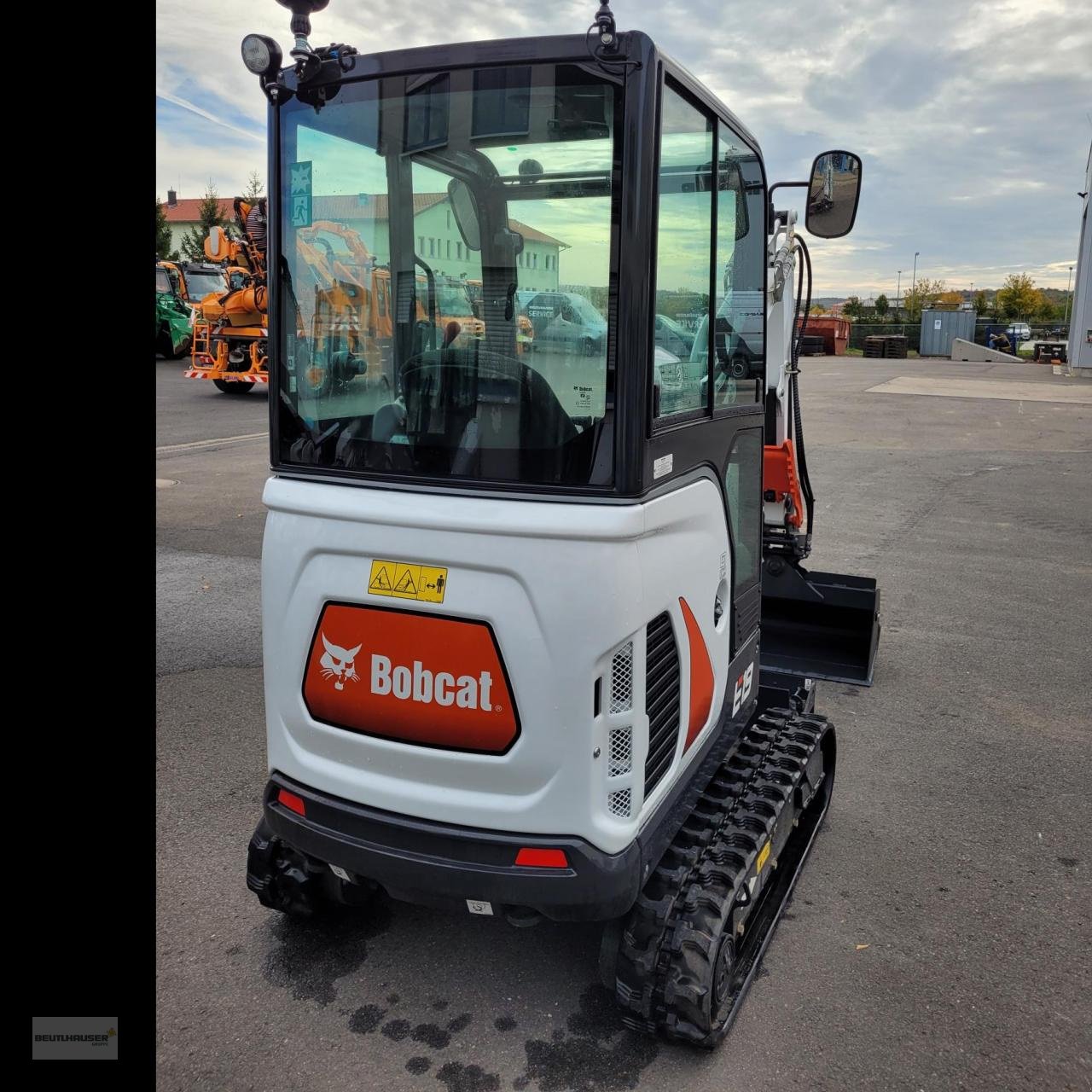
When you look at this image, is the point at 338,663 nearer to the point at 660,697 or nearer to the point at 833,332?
the point at 660,697

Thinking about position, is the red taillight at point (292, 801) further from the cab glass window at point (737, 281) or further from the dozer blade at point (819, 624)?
the dozer blade at point (819, 624)

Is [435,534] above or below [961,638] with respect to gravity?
above

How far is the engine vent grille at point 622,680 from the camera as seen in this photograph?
8.36 feet

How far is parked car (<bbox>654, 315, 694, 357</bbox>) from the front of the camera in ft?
8.67

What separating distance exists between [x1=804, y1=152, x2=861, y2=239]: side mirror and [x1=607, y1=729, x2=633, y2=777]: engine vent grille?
2.24 metres

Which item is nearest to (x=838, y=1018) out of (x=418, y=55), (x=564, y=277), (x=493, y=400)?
(x=493, y=400)

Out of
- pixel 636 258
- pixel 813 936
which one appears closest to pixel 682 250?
pixel 636 258

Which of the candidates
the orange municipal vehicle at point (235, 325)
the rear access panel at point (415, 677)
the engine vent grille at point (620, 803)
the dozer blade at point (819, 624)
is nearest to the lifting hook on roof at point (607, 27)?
the rear access panel at point (415, 677)

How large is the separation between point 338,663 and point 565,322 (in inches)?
42.6

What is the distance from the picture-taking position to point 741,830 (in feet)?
10.2

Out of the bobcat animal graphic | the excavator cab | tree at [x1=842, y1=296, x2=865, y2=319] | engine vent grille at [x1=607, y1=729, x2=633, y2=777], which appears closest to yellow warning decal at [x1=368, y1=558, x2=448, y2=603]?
the excavator cab

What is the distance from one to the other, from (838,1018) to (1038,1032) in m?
0.56

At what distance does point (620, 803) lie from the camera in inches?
104
